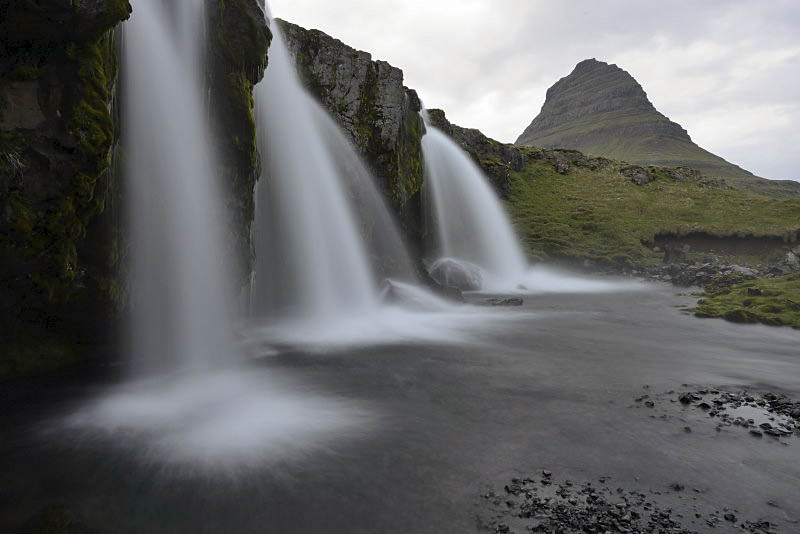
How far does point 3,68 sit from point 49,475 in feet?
23.4

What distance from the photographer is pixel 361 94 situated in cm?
2580

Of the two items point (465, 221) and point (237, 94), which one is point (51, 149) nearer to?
point (237, 94)

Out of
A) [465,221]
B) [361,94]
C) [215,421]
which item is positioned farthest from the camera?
[465,221]

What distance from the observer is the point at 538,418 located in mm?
8828

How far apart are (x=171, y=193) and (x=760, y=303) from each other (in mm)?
24876

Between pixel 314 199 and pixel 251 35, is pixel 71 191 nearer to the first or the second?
pixel 251 35

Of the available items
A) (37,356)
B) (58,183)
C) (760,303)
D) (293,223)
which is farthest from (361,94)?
(760,303)

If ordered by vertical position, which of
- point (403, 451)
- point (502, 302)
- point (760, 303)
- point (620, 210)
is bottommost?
point (403, 451)

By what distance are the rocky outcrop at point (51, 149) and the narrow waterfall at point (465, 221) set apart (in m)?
25.2

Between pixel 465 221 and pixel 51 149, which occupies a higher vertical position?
pixel 465 221

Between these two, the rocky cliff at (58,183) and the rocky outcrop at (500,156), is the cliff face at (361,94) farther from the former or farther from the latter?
the rocky outcrop at (500,156)

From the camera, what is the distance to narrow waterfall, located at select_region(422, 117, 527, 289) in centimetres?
3547

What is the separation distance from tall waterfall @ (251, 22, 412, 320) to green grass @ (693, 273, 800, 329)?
15899 millimetres

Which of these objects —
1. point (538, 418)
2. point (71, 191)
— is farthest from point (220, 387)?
point (538, 418)
